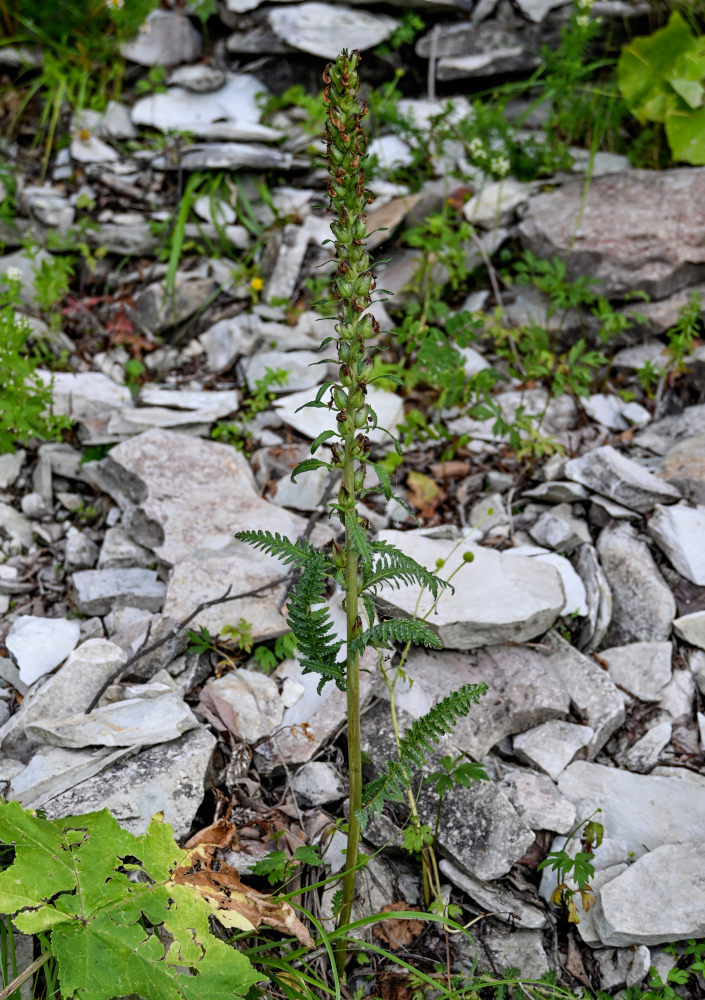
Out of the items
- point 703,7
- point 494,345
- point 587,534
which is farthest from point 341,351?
point 703,7

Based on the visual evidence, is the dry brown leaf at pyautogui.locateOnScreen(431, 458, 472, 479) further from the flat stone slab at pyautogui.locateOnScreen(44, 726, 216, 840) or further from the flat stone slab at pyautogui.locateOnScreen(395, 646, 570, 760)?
the flat stone slab at pyautogui.locateOnScreen(44, 726, 216, 840)

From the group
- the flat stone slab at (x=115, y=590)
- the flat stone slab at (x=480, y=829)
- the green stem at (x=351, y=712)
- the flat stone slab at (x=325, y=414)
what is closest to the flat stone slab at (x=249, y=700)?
the flat stone slab at (x=115, y=590)

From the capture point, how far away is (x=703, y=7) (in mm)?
5062

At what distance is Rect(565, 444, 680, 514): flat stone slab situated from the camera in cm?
365

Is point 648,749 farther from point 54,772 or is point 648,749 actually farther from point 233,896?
point 54,772

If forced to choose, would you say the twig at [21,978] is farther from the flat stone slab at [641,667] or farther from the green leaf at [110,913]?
the flat stone slab at [641,667]

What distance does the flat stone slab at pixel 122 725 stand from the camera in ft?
8.95

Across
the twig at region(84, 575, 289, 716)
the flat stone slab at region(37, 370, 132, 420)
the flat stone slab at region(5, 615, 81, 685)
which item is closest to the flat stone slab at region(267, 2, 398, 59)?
the flat stone slab at region(37, 370, 132, 420)

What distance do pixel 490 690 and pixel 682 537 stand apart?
1117 millimetres

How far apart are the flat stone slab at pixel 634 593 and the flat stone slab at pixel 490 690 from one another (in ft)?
1.46

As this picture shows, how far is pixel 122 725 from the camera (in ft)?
9.09

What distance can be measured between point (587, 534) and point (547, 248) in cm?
203

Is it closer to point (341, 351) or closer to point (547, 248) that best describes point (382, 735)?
point (341, 351)

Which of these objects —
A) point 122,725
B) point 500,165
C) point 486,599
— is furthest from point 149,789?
point 500,165
